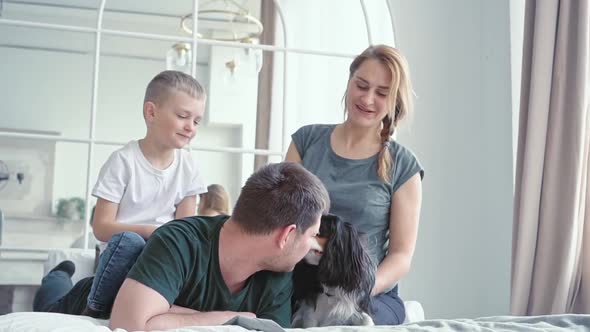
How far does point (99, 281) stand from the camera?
1.65 m

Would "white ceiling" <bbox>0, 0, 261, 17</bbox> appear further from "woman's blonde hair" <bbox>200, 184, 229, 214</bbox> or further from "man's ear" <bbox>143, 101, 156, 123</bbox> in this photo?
"man's ear" <bbox>143, 101, 156, 123</bbox>

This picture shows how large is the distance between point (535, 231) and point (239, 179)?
1844mm

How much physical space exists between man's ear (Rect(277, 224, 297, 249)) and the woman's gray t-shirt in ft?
1.80

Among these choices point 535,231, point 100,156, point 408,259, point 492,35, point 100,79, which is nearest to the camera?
point 408,259

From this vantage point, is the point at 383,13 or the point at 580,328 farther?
the point at 383,13

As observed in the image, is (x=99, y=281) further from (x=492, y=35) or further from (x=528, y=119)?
(x=492, y=35)

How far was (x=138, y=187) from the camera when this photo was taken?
229 centimetres

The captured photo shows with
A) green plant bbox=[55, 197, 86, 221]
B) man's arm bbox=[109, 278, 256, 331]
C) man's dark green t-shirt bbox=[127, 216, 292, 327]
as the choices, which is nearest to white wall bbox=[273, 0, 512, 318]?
man's dark green t-shirt bbox=[127, 216, 292, 327]

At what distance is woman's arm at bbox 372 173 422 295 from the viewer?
1936 millimetres

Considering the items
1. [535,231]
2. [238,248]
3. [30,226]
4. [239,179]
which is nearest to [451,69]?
[535,231]

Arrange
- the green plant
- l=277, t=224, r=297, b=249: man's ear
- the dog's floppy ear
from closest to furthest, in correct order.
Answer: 1. l=277, t=224, r=297, b=249: man's ear
2. the dog's floppy ear
3. the green plant

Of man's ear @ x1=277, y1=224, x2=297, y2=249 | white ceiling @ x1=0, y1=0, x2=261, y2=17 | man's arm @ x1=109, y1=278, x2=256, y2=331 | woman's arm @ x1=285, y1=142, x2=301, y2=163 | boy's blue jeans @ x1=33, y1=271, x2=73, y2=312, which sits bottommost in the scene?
boy's blue jeans @ x1=33, y1=271, x2=73, y2=312

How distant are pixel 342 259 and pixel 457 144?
1.87 metres

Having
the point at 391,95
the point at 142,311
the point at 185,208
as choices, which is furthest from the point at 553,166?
the point at 142,311
